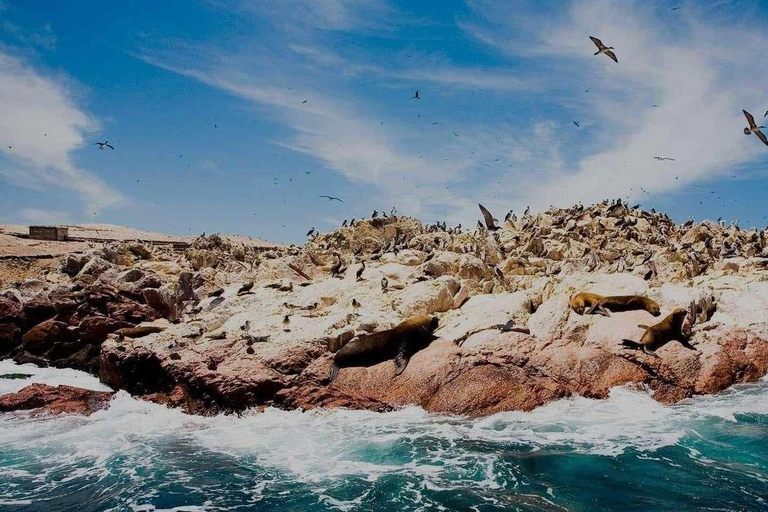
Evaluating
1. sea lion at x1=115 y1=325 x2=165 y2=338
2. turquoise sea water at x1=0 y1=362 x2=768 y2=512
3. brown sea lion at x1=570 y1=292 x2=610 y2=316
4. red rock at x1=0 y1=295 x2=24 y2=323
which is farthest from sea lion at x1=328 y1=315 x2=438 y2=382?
red rock at x1=0 y1=295 x2=24 y2=323

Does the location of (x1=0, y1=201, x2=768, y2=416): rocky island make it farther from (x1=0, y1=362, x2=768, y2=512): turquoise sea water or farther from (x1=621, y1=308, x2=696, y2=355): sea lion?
(x1=0, y1=362, x2=768, y2=512): turquoise sea water

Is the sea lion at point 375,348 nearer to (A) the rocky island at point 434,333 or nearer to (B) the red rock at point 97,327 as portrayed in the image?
(A) the rocky island at point 434,333

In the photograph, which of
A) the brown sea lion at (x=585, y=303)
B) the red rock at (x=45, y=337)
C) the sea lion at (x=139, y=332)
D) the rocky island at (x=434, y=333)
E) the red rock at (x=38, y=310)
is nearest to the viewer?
the rocky island at (x=434, y=333)

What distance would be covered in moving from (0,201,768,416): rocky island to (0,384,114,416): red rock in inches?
2.1

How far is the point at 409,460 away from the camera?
915cm

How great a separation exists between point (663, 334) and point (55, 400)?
1533 cm

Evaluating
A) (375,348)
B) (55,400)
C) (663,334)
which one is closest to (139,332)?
(55,400)

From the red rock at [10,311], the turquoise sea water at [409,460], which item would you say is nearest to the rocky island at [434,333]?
the red rock at [10,311]

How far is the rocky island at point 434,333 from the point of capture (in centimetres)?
1180

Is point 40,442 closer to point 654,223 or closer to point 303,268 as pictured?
point 303,268

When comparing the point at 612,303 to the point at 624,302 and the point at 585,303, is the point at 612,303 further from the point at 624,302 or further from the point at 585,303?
the point at 585,303

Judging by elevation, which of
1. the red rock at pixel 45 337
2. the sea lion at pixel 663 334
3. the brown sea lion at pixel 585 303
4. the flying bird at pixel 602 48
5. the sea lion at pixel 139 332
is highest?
the flying bird at pixel 602 48

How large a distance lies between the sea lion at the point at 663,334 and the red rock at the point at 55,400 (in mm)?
13459

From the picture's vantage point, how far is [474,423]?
10836 millimetres
